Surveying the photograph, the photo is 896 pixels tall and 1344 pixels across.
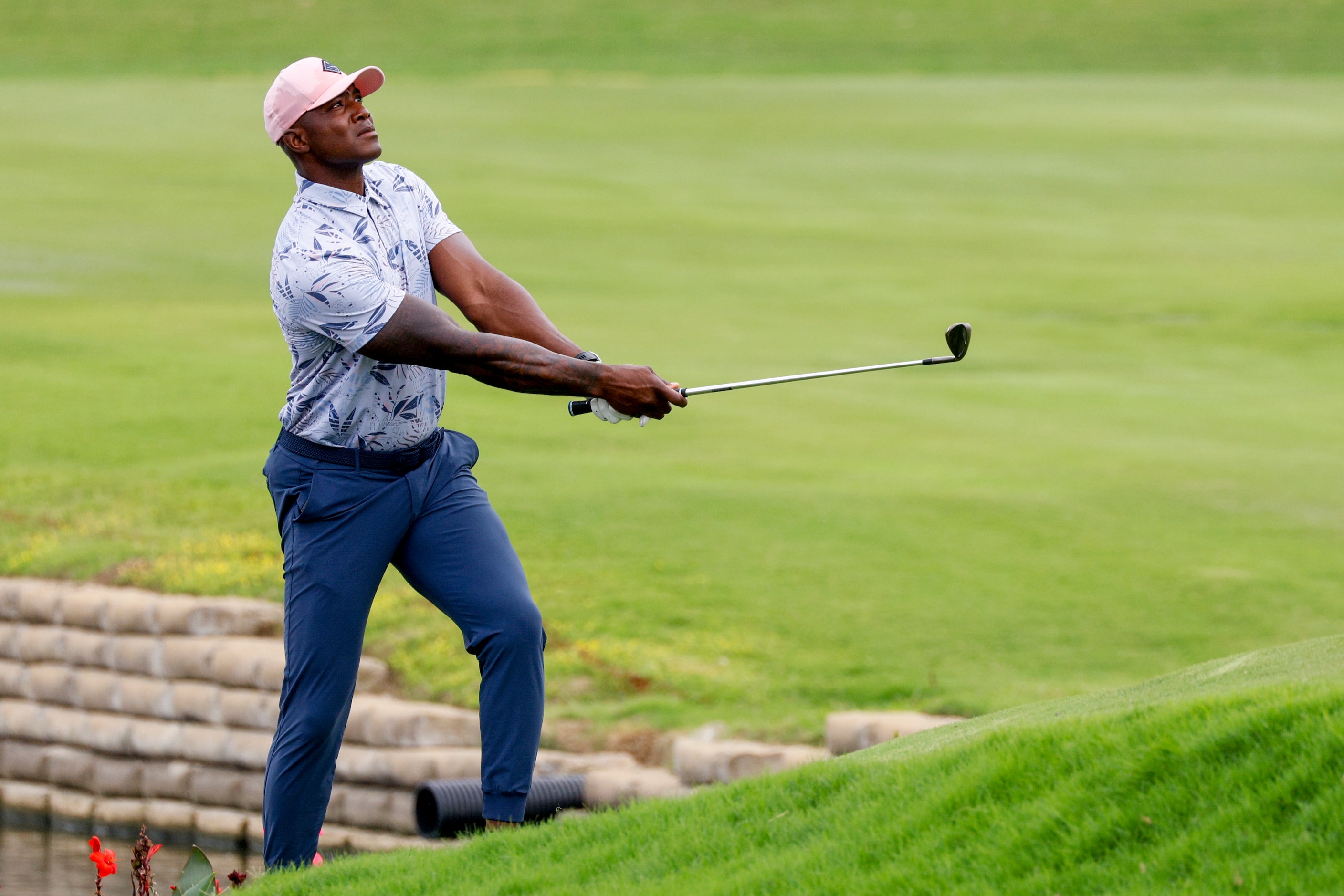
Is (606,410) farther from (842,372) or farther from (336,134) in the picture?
(336,134)

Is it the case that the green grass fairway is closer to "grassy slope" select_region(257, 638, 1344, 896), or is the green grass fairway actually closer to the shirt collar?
"grassy slope" select_region(257, 638, 1344, 896)

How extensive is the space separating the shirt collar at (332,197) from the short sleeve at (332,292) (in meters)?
0.11

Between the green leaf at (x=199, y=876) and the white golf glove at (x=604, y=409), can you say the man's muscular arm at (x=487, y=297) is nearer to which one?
the white golf glove at (x=604, y=409)

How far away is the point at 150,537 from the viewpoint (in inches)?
452

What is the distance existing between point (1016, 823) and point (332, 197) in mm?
2657

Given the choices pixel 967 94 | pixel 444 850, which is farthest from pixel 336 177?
pixel 967 94

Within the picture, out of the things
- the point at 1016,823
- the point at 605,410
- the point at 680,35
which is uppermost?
the point at 680,35

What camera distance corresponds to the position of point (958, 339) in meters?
6.34

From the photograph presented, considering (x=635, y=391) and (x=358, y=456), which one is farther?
(x=358, y=456)

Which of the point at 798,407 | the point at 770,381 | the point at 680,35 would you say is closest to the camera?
the point at 770,381

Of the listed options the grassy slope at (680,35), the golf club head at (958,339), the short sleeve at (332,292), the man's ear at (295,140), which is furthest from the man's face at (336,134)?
the grassy slope at (680,35)

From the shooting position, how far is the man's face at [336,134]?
5520mm

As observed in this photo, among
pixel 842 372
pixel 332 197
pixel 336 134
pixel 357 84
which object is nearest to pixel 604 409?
pixel 842 372

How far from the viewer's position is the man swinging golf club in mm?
5398
